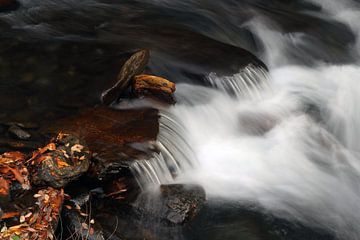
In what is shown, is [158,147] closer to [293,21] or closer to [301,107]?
[301,107]

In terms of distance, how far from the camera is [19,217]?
17.1ft

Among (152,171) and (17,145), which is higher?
(152,171)

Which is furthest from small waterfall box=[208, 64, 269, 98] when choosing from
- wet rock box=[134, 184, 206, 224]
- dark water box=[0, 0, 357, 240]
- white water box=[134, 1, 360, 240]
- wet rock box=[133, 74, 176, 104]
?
wet rock box=[134, 184, 206, 224]

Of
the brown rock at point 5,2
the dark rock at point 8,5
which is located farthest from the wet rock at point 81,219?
the brown rock at point 5,2

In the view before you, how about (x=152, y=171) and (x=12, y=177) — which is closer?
(x=12, y=177)

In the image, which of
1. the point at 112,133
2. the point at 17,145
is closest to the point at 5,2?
the point at 17,145

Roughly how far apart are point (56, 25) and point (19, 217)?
19.4ft

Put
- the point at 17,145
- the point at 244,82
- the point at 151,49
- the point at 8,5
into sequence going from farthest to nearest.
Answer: the point at 8,5, the point at 151,49, the point at 244,82, the point at 17,145

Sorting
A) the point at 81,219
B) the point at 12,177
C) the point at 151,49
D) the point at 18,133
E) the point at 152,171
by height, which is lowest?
the point at 81,219

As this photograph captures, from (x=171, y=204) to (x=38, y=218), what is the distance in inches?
69.2

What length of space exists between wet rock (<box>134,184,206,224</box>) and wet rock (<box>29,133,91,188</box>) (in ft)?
3.12

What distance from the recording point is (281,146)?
8.26 m

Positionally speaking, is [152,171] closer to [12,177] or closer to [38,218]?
[38,218]

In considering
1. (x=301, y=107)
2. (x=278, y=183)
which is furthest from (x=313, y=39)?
(x=278, y=183)
